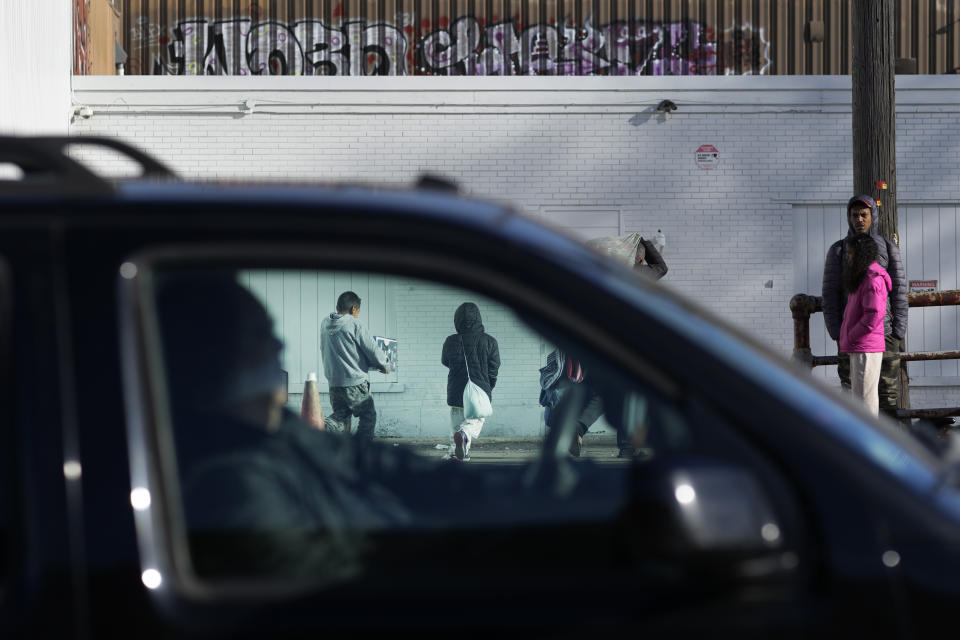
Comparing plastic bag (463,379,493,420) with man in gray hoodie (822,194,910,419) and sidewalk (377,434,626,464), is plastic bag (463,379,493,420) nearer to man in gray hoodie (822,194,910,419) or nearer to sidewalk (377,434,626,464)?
sidewalk (377,434,626,464)

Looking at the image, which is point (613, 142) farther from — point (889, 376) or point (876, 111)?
point (889, 376)

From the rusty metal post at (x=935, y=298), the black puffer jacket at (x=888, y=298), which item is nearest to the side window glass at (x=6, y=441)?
the black puffer jacket at (x=888, y=298)

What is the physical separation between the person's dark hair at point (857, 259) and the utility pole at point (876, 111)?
141 cm

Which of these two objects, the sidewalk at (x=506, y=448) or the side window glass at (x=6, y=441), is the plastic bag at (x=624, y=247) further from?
the side window glass at (x=6, y=441)

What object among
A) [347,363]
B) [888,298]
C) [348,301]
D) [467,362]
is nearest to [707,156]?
[888,298]

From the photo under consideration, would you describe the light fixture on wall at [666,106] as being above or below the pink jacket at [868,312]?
above

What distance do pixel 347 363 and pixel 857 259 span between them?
3769 millimetres

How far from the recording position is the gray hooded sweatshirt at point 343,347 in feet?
25.9

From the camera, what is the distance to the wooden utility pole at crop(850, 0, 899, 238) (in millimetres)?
9156

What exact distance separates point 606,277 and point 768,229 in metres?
12.6

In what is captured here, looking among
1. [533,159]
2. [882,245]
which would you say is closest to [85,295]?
[882,245]

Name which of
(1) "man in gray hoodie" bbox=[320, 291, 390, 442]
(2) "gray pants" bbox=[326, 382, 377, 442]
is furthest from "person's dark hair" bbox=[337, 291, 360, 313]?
(2) "gray pants" bbox=[326, 382, 377, 442]

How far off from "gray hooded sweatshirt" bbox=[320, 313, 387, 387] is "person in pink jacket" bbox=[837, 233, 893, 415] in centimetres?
342

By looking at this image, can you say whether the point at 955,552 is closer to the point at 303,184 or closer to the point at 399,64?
the point at 303,184
